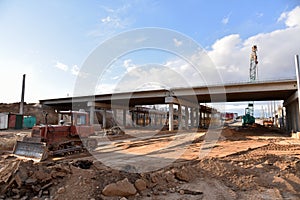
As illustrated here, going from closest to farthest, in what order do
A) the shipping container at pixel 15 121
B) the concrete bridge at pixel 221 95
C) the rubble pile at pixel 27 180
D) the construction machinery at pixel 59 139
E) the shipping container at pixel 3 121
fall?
1. the rubble pile at pixel 27 180
2. the construction machinery at pixel 59 139
3. the concrete bridge at pixel 221 95
4. the shipping container at pixel 3 121
5. the shipping container at pixel 15 121

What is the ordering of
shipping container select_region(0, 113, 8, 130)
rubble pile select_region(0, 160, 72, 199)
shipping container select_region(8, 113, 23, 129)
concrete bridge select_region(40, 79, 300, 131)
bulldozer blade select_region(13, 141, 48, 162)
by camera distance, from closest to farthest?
rubble pile select_region(0, 160, 72, 199)
bulldozer blade select_region(13, 141, 48, 162)
concrete bridge select_region(40, 79, 300, 131)
shipping container select_region(0, 113, 8, 130)
shipping container select_region(8, 113, 23, 129)

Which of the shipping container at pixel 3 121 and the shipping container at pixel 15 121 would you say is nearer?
the shipping container at pixel 3 121

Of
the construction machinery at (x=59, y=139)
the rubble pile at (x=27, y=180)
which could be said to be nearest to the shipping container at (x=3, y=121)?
the construction machinery at (x=59, y=139)

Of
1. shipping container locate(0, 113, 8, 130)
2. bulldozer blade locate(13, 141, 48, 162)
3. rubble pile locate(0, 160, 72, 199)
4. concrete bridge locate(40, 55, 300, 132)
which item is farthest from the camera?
shipping container locate(0, 113, 8, 130)

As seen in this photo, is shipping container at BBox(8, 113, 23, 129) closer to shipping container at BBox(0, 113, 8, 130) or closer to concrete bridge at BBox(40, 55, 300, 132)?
shipping container at BBox(0, 113, 8, 130)

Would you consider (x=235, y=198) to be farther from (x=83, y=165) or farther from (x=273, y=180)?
(x=83, y=165)

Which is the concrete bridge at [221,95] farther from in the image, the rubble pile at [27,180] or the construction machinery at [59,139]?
the rubble pile at [27,180]

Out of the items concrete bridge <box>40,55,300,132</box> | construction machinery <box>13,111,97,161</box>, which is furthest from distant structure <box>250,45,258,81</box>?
construction machinery <box>13,111,97,161</box>

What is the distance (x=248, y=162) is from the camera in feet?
29.7

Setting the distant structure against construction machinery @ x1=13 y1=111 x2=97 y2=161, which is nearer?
construction machinery @ x1=13 y1=111 x2=97 y2=161

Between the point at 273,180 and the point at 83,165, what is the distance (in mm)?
6805

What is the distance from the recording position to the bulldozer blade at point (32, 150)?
9.93m

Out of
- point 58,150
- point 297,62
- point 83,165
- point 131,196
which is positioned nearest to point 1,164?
point 58,150

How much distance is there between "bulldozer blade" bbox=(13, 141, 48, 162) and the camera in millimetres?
9930
